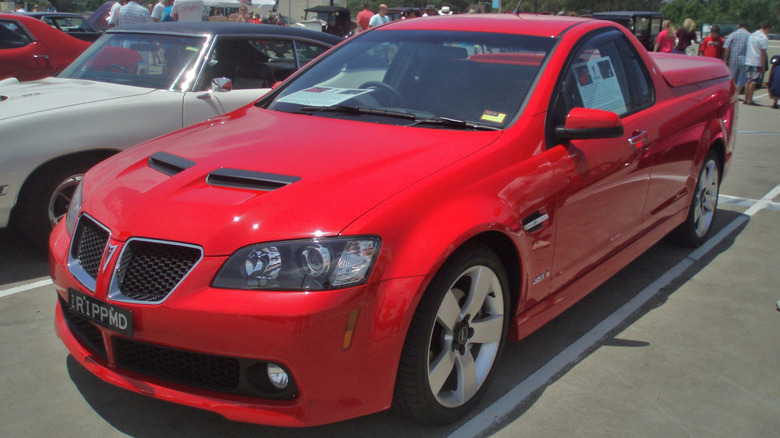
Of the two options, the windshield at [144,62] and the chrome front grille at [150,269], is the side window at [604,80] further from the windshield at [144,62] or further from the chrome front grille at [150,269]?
the windshield at [144,62]

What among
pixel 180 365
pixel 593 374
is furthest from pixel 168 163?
pixel 593 374

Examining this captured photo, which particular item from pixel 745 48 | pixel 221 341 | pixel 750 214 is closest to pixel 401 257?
pixel 221 341

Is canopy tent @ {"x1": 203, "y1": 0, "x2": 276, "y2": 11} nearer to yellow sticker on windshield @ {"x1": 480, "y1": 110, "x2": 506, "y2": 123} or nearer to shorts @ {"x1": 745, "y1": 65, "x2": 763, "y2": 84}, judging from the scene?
shorts @ {"x1": 745, "y1": 65, "x2": 763, "y2": 84}

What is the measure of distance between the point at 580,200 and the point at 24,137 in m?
3.22

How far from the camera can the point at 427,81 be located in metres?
3.66

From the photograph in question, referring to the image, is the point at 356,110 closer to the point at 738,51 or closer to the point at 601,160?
the point at 601,160

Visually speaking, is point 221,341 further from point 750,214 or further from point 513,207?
point 750,214

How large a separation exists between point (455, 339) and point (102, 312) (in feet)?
4.24

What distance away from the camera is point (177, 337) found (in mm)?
2436

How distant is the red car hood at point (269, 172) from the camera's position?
2506mm

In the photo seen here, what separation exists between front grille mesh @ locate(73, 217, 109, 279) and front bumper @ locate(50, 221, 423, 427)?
0.15 meters

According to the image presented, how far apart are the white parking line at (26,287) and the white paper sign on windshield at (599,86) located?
3.23 metres

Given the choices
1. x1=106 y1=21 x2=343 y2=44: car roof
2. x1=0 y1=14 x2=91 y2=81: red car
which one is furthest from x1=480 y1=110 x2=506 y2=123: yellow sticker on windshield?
x1=0 y1=14 x2=91 y2=81: red car

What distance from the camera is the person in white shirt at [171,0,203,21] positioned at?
10.5 metres
